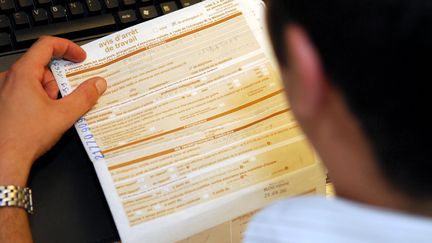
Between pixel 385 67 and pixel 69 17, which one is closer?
pixel 385 67

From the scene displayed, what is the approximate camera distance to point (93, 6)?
1.89 ft

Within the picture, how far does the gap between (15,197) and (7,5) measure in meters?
0.21

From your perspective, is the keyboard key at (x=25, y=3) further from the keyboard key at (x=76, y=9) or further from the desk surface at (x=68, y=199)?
the desk surface at (x=68, y=199)

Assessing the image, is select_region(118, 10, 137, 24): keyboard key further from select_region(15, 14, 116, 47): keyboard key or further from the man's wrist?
the man's wrist

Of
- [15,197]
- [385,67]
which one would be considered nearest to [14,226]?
[15,197]

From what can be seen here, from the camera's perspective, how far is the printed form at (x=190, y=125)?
1.56 feet

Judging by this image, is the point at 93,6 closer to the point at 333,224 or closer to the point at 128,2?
the point at 128,2

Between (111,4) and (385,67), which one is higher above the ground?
(111,4)

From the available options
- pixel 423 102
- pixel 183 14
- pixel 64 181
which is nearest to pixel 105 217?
pixel 64 181

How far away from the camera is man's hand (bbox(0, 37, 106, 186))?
497 mm

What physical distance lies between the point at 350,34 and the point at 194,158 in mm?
254

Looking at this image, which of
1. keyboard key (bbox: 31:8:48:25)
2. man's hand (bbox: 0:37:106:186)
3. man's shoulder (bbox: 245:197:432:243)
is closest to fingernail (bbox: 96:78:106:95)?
man's hand (bbox: 0:37:106:186)

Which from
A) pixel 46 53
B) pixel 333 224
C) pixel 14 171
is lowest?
pixel 333 224

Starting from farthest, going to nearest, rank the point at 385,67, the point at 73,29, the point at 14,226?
the point at 73,29 → the point at 14,226 → the point at 385,67
